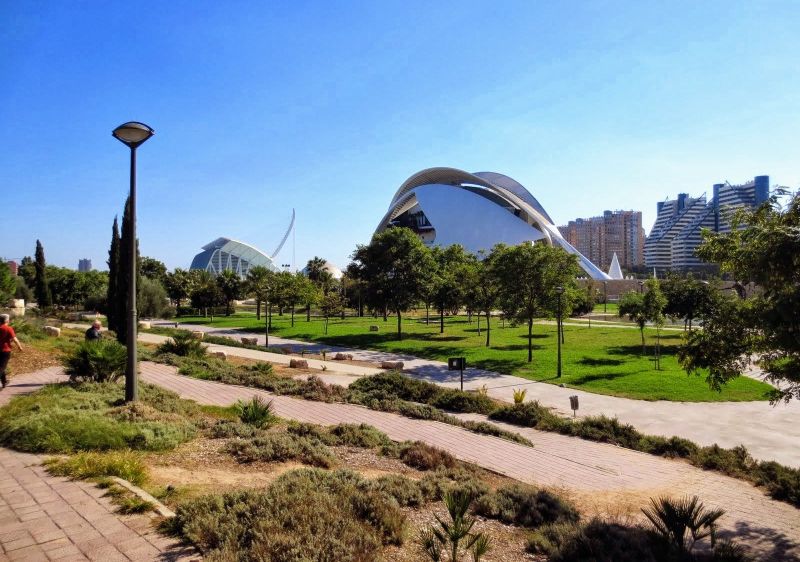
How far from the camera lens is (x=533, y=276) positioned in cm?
2483

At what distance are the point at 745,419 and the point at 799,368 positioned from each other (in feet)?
31.8

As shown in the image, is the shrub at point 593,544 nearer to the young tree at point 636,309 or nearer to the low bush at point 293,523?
the low bush at point 293,523

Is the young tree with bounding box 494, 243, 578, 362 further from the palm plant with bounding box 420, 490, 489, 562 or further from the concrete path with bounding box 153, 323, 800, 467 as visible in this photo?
the palm plant with bounding box 420, 490, 489, 562

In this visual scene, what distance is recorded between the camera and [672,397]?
53.4 ft

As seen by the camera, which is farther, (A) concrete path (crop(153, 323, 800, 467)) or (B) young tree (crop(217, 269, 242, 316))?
(B) young tree (crop(217, 269, 242, 316))

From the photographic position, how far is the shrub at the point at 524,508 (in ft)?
17.6

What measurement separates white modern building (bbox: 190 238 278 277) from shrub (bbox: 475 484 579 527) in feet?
417

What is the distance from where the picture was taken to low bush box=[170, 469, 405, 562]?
3738 millimetres

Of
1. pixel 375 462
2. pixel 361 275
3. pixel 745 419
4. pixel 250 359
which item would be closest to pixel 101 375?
pixel 375 462

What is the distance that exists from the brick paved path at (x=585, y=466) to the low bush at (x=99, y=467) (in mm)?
4748

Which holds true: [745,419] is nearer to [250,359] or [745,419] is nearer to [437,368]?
[437,368]

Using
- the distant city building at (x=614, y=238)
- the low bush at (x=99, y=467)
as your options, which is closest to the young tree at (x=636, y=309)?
the low bush at (x=99, y=467)

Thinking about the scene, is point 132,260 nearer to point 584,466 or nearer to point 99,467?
point 99,467

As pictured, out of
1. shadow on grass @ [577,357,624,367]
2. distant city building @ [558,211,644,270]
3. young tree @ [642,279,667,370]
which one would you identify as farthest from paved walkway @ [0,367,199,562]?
distant city building @ [558,211,644,270]
